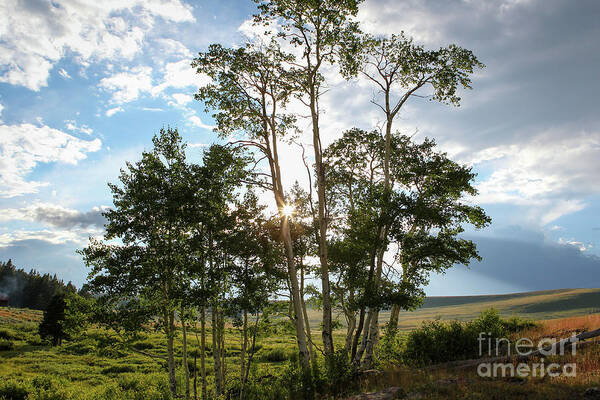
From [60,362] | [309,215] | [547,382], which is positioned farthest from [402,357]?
[60,362]

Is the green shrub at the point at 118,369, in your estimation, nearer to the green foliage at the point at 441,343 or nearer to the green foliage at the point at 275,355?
the green foliage at the point at 275,355

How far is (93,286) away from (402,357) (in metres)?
18.3

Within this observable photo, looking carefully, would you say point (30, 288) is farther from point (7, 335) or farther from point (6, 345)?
point (6, 345)

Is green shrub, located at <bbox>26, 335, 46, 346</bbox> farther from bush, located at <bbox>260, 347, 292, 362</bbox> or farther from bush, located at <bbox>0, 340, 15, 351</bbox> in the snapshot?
bush, located at <bbox>260, 347, 292, 362</bbox>

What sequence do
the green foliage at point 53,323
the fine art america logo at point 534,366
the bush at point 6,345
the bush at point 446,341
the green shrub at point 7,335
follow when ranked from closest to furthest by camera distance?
the fine art america logo at point 534,366
the bush at point 446,341
the bush at point 6,345
the green shrub at point 7,335
the green foliage at point 53,323

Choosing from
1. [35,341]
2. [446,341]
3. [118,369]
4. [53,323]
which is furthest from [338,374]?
[35,341]

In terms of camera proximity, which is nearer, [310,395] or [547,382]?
[547,382]

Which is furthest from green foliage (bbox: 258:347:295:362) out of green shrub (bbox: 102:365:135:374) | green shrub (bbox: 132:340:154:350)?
green shrub (bbox: 132:340:154:350)

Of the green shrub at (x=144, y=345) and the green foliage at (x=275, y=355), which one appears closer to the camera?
the green foliage at (x=275, y=355)

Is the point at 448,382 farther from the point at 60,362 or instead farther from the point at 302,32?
the point at 60,362

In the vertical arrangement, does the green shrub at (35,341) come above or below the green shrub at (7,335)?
below

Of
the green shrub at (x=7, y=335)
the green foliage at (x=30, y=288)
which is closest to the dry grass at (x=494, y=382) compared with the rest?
the green shrub at (x=7, y=335)

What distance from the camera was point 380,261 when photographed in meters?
17.7

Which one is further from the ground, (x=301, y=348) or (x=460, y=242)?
(x=460, y=242)
